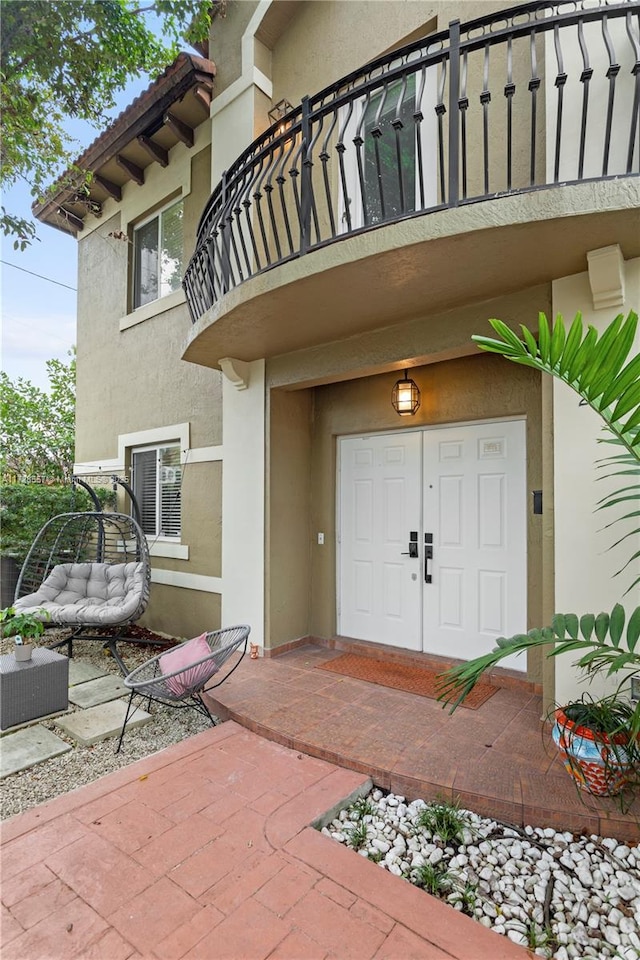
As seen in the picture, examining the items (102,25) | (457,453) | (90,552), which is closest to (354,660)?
(457,453)

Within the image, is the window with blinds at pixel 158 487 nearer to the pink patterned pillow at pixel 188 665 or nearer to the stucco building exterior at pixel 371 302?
the stucco building exterior at pixel 371 302

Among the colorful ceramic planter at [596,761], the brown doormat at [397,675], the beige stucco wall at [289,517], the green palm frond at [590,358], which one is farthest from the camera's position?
the beige stucco wall at [289,517]

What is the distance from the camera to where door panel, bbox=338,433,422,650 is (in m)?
5.17

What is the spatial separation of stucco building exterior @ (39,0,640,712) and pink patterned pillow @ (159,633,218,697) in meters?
1.51

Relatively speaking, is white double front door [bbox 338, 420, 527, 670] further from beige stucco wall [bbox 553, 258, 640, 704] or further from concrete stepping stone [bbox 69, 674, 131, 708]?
concrete stepping stone [bbox 69, 674, 131, 708]

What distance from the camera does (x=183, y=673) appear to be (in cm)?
351

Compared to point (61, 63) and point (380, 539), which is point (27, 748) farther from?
point (61, 63)

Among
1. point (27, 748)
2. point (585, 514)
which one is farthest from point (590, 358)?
point (27, 748)

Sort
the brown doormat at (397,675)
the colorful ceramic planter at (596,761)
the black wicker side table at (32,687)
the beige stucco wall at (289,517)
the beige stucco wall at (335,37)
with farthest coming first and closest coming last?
the beige stucco wall at (289,517) < the beige stucco wall at (335,37) < the brown doormat at (397,675) < the black wicker side table at (32,687) < the colorful ceramic planter at (596,761)

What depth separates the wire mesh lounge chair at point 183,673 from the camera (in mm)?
3484

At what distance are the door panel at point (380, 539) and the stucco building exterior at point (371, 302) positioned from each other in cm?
3

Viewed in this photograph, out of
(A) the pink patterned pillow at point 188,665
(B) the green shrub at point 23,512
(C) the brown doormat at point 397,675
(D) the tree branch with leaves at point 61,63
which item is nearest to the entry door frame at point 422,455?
(C) the brown doormat at point 397,675

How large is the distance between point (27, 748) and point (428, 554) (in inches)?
148

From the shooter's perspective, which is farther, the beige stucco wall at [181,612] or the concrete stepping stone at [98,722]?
the beige stucco wall at [181,612]
